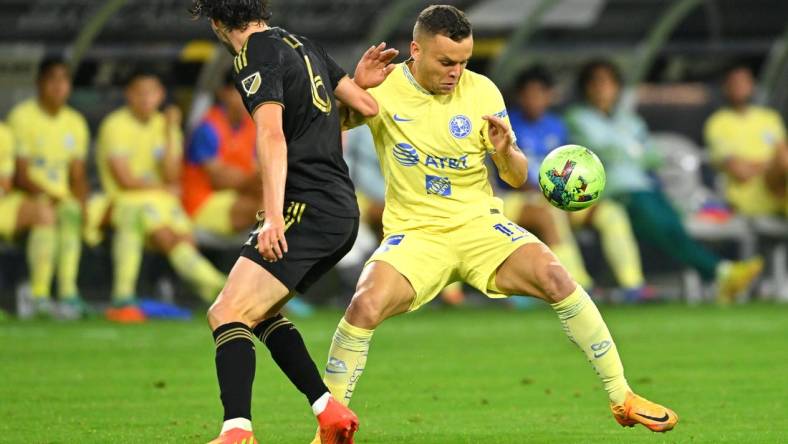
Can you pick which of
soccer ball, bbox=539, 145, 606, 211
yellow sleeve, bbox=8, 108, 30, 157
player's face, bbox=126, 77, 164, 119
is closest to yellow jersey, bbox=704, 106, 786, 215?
player's face, bbox=126, 77, 164, 119

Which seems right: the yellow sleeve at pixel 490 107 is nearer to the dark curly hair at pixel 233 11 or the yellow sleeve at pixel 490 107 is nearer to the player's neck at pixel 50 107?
the dark curly hair at pixel 233 11

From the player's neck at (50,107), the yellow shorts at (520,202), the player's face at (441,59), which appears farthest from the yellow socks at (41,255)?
the player's face at (441,59)

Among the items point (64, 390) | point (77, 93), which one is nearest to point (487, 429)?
point (64, 390)

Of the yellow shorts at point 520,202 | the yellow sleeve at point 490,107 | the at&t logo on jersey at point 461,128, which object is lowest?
the yellow shorts at point 520,202

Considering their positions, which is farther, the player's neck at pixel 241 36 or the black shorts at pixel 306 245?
the player's neck at pixel 241 36

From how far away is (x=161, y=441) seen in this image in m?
7.19

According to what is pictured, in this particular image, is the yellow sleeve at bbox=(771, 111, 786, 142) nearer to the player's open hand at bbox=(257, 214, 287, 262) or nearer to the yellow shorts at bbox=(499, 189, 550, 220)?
the yellow shorts at bbox=(499, 189, 550, 220)

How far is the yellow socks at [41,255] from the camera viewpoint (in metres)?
15.5

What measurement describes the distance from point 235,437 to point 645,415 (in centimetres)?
185

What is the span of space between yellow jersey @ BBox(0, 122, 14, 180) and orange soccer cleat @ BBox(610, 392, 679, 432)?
9578 millimetres

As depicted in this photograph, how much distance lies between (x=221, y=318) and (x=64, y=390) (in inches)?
132

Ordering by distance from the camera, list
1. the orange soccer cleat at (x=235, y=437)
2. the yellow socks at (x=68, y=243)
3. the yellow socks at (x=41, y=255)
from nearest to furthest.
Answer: the orange soccer cleat at (x=235, y=437)
the yellow socks at (x=41, y=255)
the yellow socks at (x=68, y=243)

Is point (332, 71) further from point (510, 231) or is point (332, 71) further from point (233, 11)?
point (510, 231)

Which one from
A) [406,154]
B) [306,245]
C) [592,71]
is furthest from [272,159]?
[592,71]
